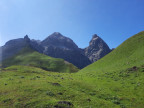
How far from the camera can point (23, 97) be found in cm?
1816

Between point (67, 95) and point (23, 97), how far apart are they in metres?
7.39

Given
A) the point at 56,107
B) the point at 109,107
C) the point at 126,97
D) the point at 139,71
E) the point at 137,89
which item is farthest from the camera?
the point at 139,71

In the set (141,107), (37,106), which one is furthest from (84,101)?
(141,107)

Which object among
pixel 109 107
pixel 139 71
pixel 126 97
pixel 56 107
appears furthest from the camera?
pixel 139 71

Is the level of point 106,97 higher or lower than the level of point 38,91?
lower

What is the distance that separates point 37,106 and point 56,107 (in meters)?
2.77

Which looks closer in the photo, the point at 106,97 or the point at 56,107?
the point at 56,107

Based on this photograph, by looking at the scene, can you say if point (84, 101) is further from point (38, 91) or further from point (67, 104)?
point (38, 91)

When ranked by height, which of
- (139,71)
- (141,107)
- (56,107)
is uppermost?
(139,71)

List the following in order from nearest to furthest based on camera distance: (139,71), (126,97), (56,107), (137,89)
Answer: (56,107) → (126,97) → (137,89) → (139,71)

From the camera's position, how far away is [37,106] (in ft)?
50.6

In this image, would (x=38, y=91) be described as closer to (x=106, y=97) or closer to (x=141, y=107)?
(x=106, y=97)

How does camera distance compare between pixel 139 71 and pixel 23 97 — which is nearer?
pixel 23 97

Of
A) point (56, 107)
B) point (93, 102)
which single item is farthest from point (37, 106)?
point (93, 102)
